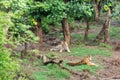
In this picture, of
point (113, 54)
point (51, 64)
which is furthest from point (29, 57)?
point (113, 54)

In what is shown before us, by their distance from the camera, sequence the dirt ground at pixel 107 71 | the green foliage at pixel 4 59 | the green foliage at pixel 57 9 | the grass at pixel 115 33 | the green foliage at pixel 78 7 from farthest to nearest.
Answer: the grass at pixel 115 33, the green foliage at pixel 78 7, the green foliage at pixel 57 9, the dirt ground at pixel 107 71, the green foliage at pixel 4 59

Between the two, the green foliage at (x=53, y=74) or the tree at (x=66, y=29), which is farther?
the tree at (x=66, y=29)

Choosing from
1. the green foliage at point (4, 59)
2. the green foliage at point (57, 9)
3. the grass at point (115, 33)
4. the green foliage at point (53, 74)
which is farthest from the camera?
the grass at point (115, 33)

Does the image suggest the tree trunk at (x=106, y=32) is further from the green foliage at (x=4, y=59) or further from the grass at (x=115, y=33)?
the green foliage at (x=4, y=59)

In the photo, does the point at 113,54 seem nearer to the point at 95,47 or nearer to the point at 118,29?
the point at 95,47

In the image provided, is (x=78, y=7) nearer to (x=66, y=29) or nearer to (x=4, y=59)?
(x=66, y=29)

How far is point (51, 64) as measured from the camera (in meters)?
12.6

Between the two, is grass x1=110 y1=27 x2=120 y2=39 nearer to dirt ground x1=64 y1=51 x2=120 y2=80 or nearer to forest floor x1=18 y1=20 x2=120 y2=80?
forest floor x1=18 y1=20 x2=120 y2=80

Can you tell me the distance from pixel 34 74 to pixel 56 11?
4.19 m

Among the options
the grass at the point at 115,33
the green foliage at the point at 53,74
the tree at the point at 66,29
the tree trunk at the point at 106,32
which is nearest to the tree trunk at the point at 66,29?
the tree at the point at 66,29

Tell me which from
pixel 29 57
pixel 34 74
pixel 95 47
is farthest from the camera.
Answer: pixel 95 47

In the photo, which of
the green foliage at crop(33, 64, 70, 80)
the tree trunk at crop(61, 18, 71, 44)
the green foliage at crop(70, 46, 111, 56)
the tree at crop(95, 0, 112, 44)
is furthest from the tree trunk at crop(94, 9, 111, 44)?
the green foliage at crop(33, 64, 70, 80)

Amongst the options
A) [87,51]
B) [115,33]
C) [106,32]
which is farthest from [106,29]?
[115,33]

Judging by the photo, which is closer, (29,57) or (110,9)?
(29,57)
